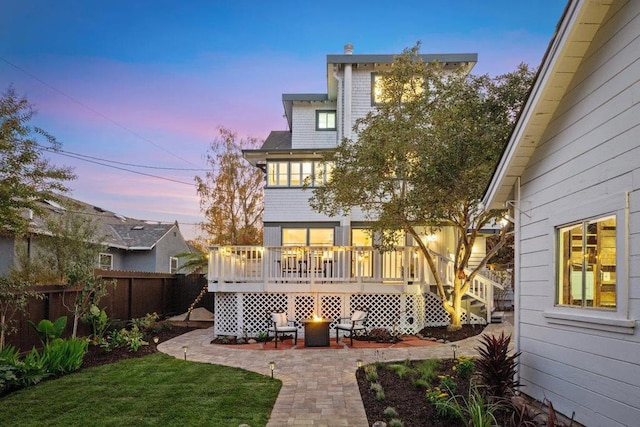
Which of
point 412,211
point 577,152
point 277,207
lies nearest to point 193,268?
point 277,207

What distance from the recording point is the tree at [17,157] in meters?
8.02

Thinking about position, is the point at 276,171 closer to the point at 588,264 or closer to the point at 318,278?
the point at 318,278

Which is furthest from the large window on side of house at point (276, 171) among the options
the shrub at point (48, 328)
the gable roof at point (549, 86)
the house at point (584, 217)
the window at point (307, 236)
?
the house at point (584, 217)

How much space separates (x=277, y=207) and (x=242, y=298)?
4760mm

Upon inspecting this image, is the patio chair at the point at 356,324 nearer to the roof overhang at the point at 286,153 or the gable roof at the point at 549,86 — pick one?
the gable roof at the point at 549,86

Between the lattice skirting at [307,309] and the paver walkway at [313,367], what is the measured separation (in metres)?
0.94

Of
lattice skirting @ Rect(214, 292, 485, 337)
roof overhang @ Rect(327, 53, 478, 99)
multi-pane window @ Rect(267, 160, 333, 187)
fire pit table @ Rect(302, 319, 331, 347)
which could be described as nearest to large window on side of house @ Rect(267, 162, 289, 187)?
multi-pane window @ Rect(267, 160, 333, 187)

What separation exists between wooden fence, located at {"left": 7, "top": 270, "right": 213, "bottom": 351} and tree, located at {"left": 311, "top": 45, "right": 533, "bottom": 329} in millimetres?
6425

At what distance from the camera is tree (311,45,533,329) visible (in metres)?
9.91

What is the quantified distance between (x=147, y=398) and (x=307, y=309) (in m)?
6.95

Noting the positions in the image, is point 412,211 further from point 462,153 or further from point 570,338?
point 570,338

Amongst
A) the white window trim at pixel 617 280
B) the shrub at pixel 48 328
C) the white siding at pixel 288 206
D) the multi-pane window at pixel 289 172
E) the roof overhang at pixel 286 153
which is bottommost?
the shrub at pixel 48 328

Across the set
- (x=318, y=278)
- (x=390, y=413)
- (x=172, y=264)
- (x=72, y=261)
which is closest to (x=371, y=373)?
(x=390, y=413)

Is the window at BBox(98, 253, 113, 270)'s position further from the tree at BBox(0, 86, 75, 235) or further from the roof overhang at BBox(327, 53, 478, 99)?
the roof overhang at BBox(327, 53, 478, 99)
